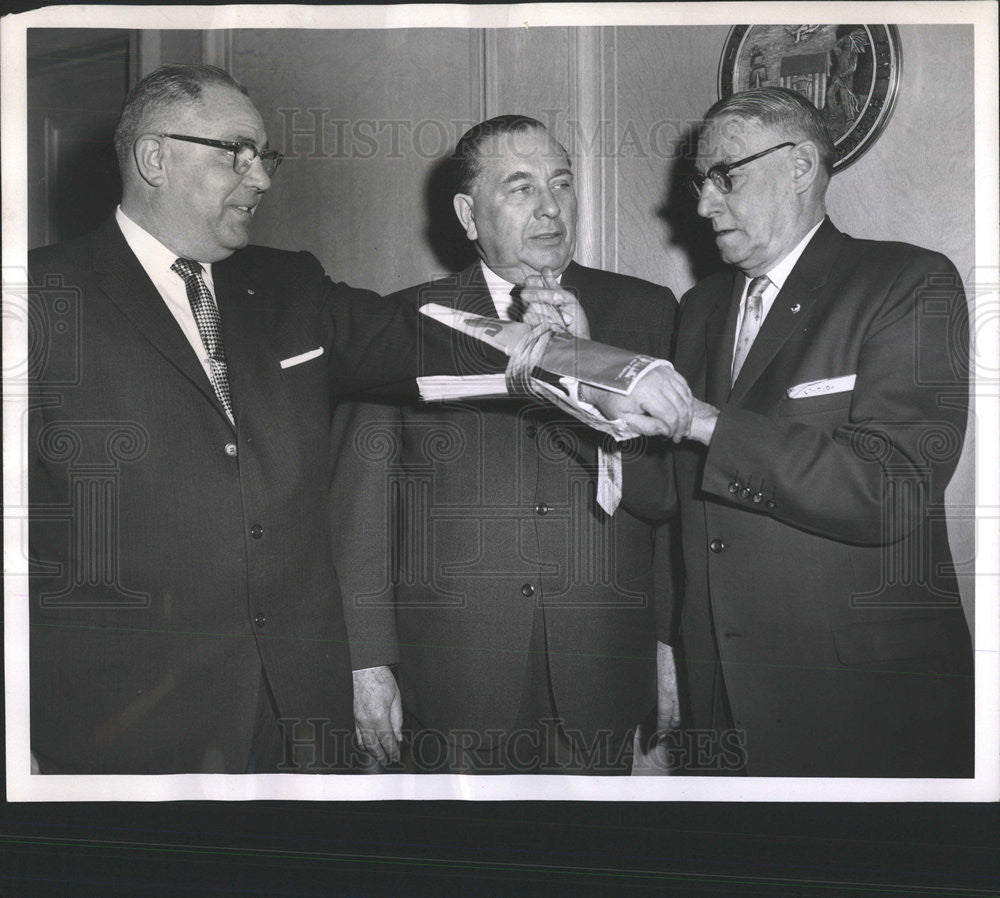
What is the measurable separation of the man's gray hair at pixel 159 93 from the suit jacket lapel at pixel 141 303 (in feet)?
0.49

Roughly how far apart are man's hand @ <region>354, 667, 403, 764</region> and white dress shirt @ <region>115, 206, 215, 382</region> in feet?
1.99

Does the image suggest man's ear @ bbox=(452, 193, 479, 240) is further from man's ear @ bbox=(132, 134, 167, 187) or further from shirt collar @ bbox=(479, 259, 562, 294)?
man's ear @ bbox=(132, 134, 167, 187)

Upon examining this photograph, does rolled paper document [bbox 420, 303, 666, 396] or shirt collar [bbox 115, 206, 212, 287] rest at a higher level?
shirt collar [bbox 115, 206, 212, 287]

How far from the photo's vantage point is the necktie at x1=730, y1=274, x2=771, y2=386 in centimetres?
188

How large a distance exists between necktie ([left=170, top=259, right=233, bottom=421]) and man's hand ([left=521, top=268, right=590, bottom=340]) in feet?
1.78

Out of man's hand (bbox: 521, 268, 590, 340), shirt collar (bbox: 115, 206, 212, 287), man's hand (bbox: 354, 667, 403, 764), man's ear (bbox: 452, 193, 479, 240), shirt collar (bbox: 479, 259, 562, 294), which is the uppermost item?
man's ear (bbox: 452, 193, 479, 240)

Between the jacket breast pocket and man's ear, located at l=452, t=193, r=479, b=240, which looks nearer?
the jacket breast pocket

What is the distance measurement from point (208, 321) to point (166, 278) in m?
0.10

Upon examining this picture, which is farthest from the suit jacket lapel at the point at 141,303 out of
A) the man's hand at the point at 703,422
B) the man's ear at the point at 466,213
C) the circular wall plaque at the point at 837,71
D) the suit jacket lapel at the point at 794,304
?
the circular wall plaque at the point at 837,71

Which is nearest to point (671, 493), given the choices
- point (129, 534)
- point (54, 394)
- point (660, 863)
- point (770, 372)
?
point (770, 372)

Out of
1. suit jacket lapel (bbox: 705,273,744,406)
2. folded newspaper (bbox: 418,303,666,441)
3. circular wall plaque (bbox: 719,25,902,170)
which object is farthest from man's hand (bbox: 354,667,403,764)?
circular wall plaque (bbox: 719,25,902,170)

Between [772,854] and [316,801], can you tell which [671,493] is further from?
[316,801]

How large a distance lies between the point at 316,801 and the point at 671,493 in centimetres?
85

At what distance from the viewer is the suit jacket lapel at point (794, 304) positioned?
1853mm
